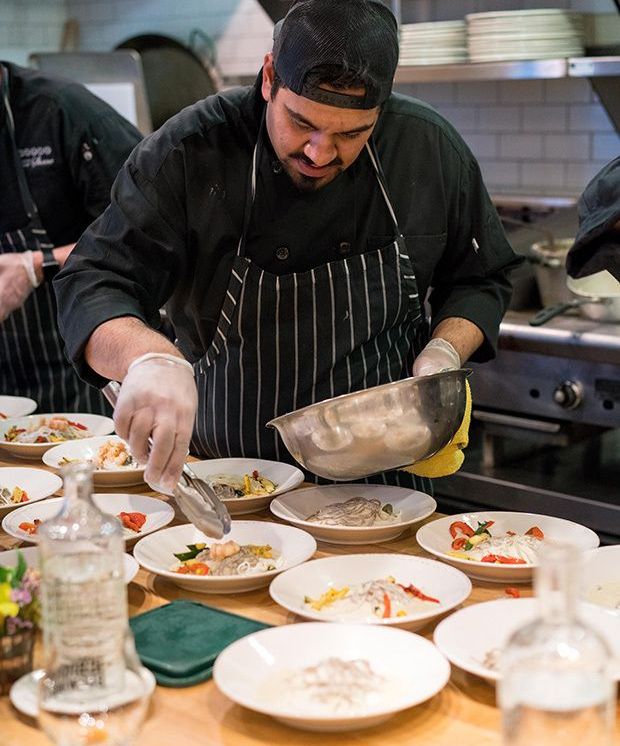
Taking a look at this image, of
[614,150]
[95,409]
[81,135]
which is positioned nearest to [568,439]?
[614,150]

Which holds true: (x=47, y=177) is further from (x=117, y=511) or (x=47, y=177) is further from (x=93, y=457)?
(x=117, y=511)

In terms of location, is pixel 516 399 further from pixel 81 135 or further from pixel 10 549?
pixel 10 549

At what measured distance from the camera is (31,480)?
2.58 metres

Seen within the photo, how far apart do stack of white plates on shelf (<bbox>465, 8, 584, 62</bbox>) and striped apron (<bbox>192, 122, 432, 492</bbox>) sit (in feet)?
5.53

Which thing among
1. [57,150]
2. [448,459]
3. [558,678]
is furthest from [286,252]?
[558,678]

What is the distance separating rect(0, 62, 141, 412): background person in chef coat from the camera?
3.66 metres

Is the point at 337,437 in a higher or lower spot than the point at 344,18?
lower

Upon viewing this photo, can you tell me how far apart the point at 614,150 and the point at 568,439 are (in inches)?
52.4

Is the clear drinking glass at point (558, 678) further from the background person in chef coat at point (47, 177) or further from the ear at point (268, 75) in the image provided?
the background person in chef coat at point (47, 177)

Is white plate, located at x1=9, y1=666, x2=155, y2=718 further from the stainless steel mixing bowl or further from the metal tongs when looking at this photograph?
the stainless steel mixing bowl

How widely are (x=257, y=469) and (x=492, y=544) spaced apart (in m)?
0.68

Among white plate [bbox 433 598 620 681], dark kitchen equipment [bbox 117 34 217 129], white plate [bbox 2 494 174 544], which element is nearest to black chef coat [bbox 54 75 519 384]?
white plate [bbox 2 494 174 544]

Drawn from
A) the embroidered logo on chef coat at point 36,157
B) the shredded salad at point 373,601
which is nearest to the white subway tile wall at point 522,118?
the embroidered logo on chef coat at point 36,157

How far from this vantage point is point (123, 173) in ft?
8.59
